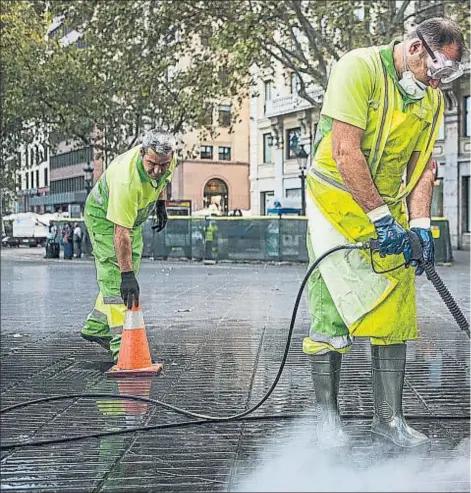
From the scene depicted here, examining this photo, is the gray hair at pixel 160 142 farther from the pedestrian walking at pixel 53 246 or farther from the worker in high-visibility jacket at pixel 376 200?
the pedestrian walking at pixel 53 246

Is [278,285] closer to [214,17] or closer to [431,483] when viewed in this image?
[214,17]

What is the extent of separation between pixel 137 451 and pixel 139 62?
76.2ft

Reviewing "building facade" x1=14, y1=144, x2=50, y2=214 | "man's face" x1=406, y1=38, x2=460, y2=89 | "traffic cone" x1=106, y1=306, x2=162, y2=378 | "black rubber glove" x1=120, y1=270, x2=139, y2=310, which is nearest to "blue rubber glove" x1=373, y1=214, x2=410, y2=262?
"man's face" x1=406, y1=38, x2=460, y2=89

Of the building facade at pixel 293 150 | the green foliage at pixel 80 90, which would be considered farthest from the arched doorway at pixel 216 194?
the green foliage at pixel 80 90

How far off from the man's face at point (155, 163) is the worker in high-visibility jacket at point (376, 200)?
1.86 meters

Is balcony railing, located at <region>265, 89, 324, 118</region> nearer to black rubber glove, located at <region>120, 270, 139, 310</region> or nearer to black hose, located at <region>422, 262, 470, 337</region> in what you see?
black rubber glove, located at <region>120, 270, 139, 310</region>

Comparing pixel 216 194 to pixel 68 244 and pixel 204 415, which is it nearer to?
pixel 68 244

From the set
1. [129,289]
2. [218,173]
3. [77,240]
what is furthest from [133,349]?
[218,173]

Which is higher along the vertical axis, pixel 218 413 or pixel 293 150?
pixel 293 150

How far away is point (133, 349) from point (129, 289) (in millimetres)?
440

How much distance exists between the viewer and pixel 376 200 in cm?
393

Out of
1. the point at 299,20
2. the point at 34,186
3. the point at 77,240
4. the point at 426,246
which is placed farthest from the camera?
the point at 34,186

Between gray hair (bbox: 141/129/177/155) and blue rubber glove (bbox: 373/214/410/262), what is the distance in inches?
90.3

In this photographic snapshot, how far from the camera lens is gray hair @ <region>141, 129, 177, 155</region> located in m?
5.87
